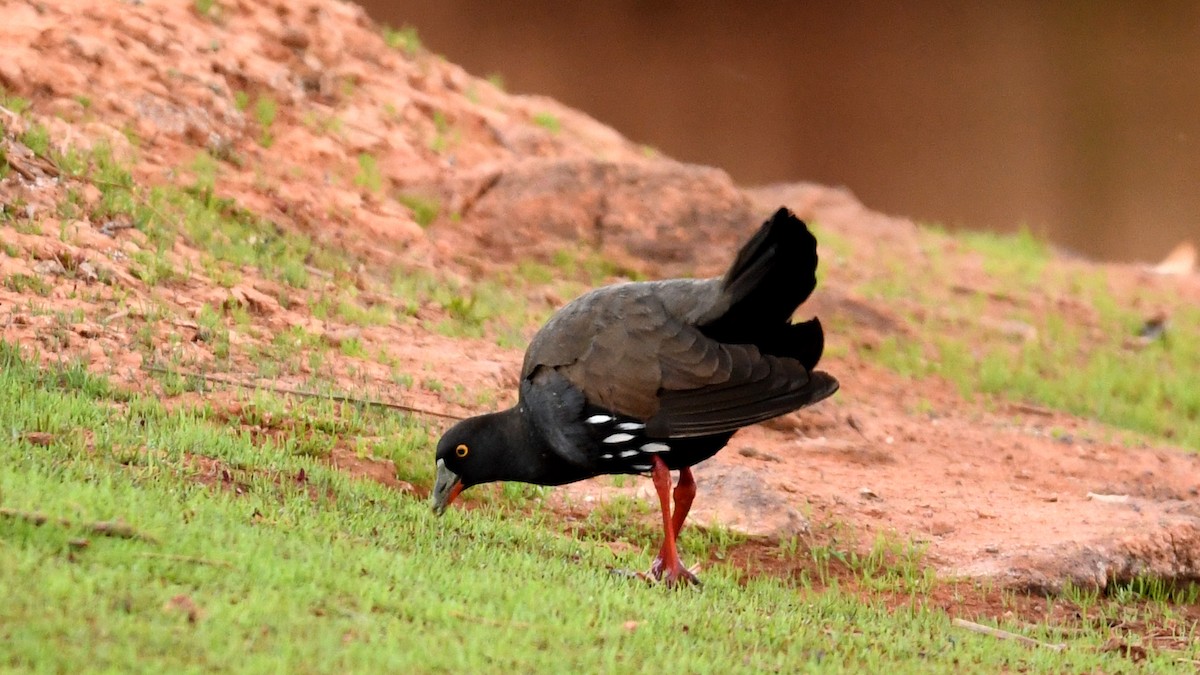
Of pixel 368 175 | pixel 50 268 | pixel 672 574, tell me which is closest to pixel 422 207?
pixel 368 175

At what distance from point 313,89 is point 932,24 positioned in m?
8.60

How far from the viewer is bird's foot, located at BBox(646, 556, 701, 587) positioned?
6218mm

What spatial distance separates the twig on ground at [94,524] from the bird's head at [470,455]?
1.87 m

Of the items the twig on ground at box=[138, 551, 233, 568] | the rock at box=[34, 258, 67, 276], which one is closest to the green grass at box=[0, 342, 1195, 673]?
the twig on ground at box=[138, 551, 233, 568]

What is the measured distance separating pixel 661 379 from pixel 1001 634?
1.87 meters

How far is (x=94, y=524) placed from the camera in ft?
16.1

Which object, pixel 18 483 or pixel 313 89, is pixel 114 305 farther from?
pixel 313 89

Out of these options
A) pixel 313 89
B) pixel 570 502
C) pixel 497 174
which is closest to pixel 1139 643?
pixel 570 502

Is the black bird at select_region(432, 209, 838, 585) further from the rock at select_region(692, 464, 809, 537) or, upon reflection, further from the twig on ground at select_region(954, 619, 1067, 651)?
the twig on ground at select_region(954, 619, 1067, 651)

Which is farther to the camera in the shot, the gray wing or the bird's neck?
the bird's neck

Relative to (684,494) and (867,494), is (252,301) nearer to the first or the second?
(684,494)

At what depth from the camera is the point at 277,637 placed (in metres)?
4.36

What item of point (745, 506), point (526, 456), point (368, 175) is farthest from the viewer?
point (368, 175)

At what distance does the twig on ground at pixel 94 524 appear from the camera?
4.84 metres
